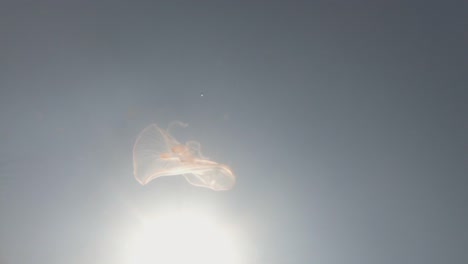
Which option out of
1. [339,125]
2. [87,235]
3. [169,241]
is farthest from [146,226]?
[339,125]

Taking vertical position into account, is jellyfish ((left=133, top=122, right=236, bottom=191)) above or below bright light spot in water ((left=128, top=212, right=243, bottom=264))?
above

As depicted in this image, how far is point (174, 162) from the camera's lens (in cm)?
216

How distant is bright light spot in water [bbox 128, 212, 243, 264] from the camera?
2236mm

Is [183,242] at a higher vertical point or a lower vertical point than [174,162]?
lower

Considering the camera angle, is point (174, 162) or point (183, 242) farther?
point (183, 242)

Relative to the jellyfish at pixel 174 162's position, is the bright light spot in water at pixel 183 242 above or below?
below

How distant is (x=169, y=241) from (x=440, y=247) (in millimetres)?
1441

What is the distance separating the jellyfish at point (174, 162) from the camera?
213cm

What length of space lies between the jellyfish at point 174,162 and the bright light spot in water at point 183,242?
0.74 ft

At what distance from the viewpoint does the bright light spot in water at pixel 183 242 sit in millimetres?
2236

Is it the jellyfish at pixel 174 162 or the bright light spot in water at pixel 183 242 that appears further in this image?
the bright light spot in water at pixel 183 242

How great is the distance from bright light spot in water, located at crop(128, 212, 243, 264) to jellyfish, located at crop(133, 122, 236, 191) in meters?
0.23

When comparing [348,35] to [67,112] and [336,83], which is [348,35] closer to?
[336,83]

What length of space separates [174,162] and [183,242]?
0.45 meters
